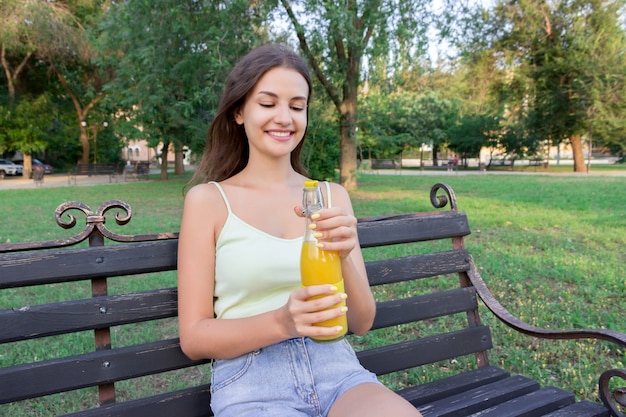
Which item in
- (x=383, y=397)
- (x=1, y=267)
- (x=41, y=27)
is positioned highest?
(x=41, y=27)

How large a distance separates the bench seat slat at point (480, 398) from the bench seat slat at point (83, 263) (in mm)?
1167

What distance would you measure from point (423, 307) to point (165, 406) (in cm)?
121

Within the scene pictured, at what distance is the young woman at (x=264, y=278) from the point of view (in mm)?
1558

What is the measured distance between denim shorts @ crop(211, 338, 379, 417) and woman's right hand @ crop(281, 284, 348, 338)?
0.40 metres

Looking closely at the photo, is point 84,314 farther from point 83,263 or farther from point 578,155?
point 578,155

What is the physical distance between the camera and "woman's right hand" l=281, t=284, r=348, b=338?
1236 millimetres

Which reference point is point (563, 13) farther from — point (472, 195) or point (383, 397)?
point (383, 397)

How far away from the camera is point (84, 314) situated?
1.73 m

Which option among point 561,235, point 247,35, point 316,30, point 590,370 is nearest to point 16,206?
point 247,35

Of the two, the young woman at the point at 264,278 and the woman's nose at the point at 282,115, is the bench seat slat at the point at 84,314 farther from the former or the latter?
the woman's nose at the point at 282,115

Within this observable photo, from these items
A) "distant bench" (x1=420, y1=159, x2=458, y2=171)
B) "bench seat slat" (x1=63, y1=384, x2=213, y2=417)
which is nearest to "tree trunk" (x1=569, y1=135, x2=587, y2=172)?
"distant bench" (x1=420, y1=159, x2=458, y2=171)

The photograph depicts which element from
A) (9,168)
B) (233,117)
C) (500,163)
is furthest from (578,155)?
(9,168)

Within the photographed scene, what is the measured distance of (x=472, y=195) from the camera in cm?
1388

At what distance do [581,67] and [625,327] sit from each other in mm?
23804
